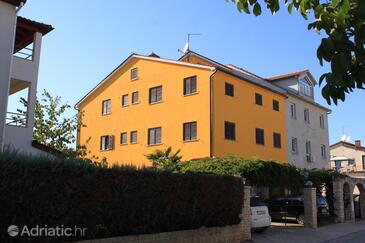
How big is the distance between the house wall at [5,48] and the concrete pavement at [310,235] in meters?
10.8

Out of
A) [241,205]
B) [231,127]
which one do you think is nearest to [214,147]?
[231,127]

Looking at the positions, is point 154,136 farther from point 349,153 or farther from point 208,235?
point 349,153

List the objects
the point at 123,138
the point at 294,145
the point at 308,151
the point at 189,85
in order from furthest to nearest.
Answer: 1. the point at 308,151
2. the point at 294,145
3. the point at 123,138
4. the point at 189,85

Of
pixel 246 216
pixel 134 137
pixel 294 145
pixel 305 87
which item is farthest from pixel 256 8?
pixel 305 87

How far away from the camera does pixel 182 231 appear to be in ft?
40.7

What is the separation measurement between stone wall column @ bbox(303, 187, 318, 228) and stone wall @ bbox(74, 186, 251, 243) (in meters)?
6.81

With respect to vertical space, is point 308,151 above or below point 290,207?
above

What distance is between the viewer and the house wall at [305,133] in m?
36.4

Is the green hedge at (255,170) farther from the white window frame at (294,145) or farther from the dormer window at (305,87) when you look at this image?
the dormer window at (305,87)

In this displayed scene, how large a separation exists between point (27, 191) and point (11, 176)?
1.55 feet

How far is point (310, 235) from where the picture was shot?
61.4 feet

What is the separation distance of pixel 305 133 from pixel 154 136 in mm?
15343

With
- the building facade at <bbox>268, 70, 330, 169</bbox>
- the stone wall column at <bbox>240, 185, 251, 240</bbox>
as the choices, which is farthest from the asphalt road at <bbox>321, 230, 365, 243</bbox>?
the building facade at <bbox>268, 70, 330, 169</bbox>

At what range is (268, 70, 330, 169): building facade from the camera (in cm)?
3672
